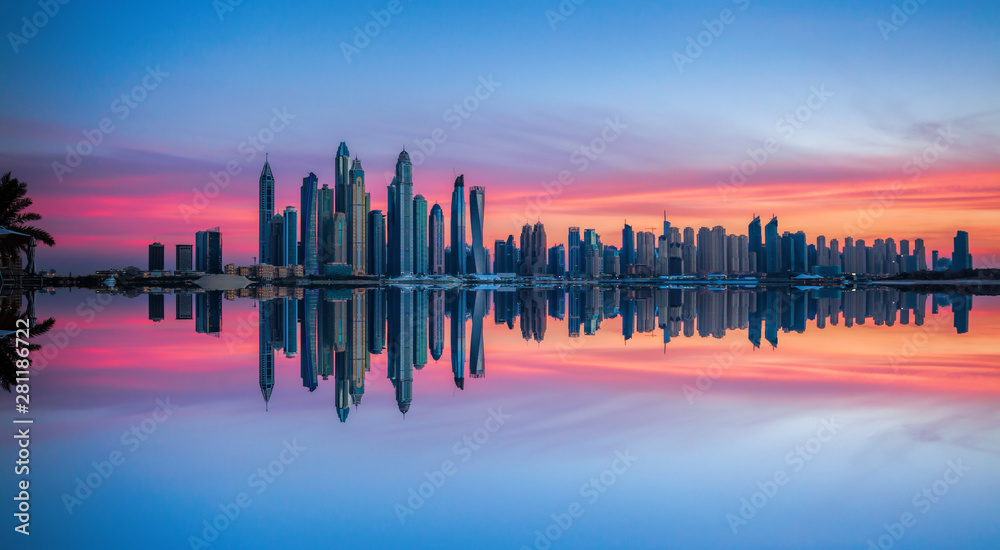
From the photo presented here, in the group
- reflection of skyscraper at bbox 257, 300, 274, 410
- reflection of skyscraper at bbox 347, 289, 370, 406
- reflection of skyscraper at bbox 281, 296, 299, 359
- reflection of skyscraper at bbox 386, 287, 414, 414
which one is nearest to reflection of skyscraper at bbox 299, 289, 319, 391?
reflection of skyscraper at bbox 281, 296, 299, 359

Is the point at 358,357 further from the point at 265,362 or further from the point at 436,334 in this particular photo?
the point at 436,334

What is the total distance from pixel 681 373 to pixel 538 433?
20.0 ft

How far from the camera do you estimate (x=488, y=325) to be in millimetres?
29734

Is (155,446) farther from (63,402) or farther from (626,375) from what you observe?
(626,375)

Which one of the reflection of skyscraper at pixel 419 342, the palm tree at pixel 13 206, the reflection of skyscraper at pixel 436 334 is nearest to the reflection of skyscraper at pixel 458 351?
the reflection of skyscraper at pixel 436 334
